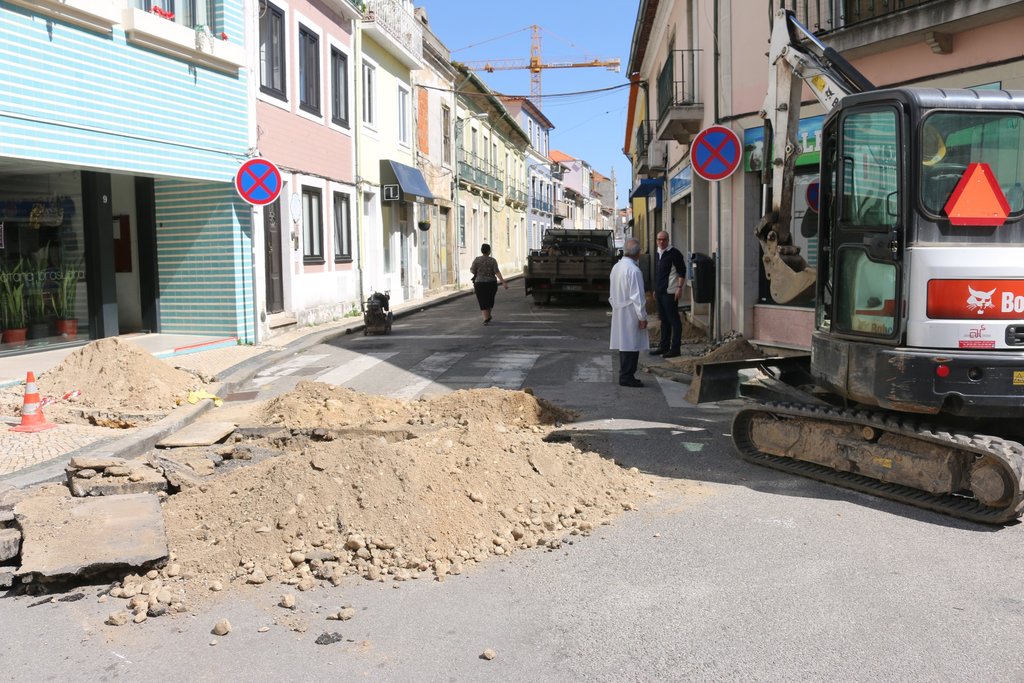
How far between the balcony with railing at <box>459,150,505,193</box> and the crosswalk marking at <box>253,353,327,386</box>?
2164 cm

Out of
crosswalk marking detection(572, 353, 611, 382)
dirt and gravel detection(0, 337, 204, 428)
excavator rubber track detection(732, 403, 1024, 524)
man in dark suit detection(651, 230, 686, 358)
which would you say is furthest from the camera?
man in dark suit detection(651, 230, 686, 358)

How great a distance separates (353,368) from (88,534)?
23.7 feet

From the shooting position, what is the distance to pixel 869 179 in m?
5.76

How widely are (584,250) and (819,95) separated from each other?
17.7 meters

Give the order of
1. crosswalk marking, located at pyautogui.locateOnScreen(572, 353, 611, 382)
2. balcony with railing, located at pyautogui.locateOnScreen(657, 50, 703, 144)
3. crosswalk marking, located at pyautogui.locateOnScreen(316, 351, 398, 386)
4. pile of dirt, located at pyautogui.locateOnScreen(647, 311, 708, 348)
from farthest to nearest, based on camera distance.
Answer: balcony with railing, located at pyautogui.locateOnScreen(657, 50, 703, 144) → pile of dirt, located at pyautogui.locateOnScreen(647, 311, 708, 348) → crosswalk marking, located at pyautogui.locateOnScreen(316, 351, 398, 386) → crosswalk marking, located at pyautogui.locateOnScreen(572, 353, 611, 382)

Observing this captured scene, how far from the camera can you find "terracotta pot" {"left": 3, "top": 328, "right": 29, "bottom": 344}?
11.2 metres

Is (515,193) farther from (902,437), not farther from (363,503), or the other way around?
(363,503)

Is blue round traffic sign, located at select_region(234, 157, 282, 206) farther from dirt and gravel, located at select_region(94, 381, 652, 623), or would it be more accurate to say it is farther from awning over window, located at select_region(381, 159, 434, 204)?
awning over window, located at select_region(381, 159, 434, 204)

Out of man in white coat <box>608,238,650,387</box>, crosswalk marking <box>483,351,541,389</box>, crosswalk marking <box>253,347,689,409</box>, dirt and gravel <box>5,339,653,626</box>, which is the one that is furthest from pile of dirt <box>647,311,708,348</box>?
dirt and gravel <box>5,339,653,626</box>

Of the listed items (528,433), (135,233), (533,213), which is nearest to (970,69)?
(528,433)

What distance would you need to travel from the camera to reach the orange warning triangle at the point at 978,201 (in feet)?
17.3

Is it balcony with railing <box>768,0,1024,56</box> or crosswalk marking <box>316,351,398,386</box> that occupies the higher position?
balcony with railing <box>768,0,1024,56</box>

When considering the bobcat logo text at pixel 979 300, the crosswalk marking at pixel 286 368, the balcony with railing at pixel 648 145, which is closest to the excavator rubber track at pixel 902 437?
the bobcat logo text at pixel 979 300

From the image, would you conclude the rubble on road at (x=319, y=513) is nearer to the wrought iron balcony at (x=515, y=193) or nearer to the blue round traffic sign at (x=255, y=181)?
the blue round traffic sign at (x=255, y=181)
